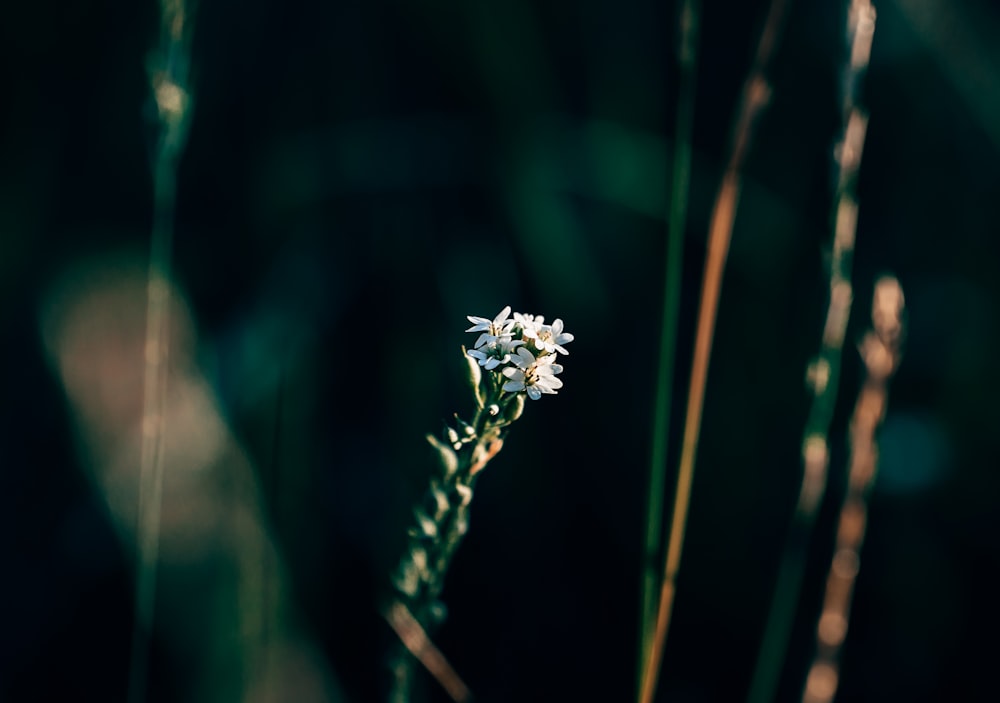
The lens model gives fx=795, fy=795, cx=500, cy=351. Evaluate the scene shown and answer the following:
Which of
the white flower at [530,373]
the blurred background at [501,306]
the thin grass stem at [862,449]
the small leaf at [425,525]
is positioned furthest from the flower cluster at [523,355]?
the blurred background at [501,306]

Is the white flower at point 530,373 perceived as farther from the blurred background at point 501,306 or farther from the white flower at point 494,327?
the blurred background at point 501,306

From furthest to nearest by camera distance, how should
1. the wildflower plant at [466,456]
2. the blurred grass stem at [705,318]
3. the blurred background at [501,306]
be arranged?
the blurred background at [501,306], the blurred grass stem at [705,318], the wildflower plant at [466,456]

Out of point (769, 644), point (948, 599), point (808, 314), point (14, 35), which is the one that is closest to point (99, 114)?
point (14, 35)

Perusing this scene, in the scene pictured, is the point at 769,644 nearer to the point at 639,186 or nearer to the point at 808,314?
the point at 808,314

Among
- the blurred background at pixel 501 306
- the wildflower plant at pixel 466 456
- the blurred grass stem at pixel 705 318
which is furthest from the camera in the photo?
the blurred background at pixel 501 306

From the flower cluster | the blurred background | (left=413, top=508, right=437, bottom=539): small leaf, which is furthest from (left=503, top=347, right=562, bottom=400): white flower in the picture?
the blurred background

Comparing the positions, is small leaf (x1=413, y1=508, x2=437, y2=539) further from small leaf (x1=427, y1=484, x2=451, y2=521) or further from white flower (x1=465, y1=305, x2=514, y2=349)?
white flower (x1=465, y1=305, x2=514, y2=349)

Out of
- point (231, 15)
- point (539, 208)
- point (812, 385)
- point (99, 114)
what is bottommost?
point (812, 385)

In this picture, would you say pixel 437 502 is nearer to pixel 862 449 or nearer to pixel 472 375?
pixel 472 375
